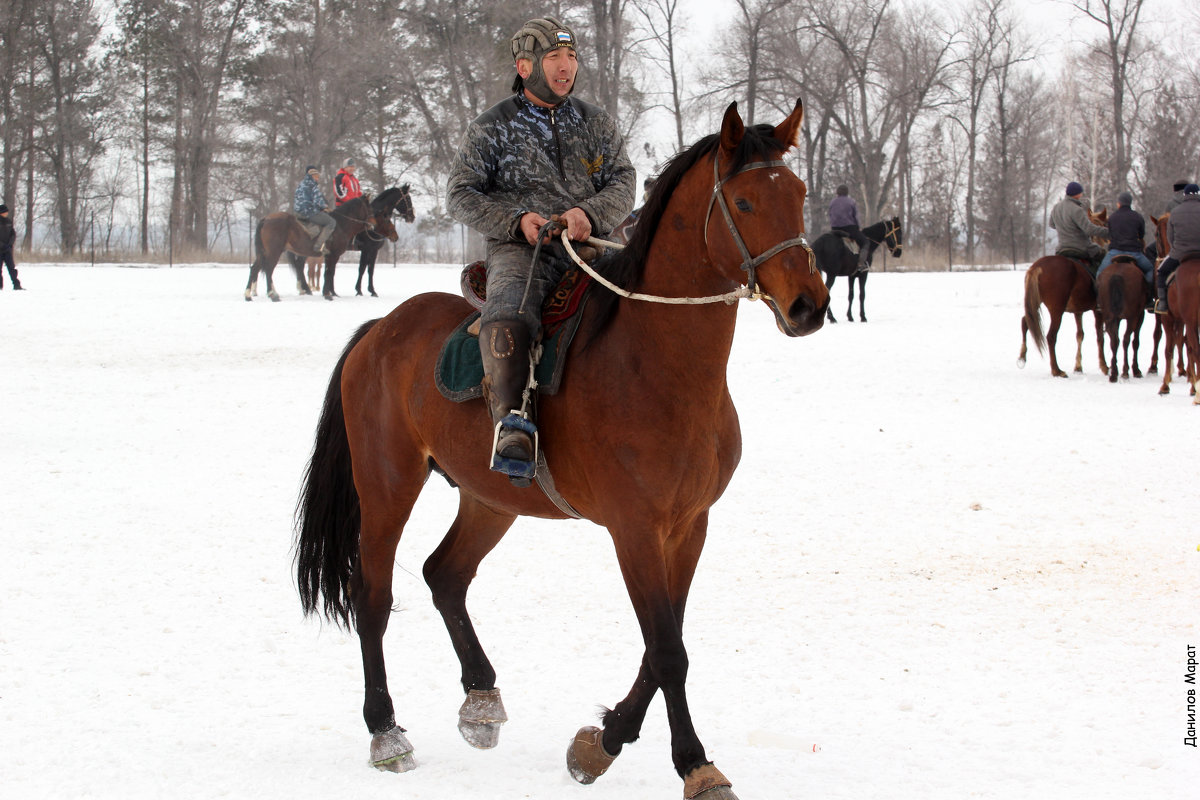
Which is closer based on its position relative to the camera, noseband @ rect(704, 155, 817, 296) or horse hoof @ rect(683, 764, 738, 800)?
noseband @ rect(704, 155, 817, 296)

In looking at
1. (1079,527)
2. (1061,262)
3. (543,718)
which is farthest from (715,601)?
(1061,262)

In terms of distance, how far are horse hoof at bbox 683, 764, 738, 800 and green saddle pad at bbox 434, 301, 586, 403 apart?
1.28 metres

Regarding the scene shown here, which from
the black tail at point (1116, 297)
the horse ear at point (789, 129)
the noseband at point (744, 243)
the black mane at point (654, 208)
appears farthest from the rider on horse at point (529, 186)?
the black tail at point (1116, 297)

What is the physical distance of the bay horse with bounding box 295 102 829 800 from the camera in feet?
10.2

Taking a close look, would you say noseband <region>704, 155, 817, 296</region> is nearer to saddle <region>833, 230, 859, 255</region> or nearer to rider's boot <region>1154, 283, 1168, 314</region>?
rider's boot <region>1154, 283, 1168, 314</region>

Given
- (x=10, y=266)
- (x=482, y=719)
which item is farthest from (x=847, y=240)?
(x=10, y=266)

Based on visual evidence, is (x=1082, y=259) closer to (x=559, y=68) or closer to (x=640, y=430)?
(x=559, y=68)

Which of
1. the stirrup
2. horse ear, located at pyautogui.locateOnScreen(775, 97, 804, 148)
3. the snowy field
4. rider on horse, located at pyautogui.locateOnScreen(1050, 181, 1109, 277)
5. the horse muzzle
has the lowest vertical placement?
the snowy field

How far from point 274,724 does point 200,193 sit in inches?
1736

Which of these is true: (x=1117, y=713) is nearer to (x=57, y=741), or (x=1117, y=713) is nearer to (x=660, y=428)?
(x=660, y=428)

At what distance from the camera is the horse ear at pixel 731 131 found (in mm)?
3023

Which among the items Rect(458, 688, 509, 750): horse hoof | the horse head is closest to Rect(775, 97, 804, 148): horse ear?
the horse head

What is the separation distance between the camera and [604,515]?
340 cm

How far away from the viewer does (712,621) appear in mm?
5012
